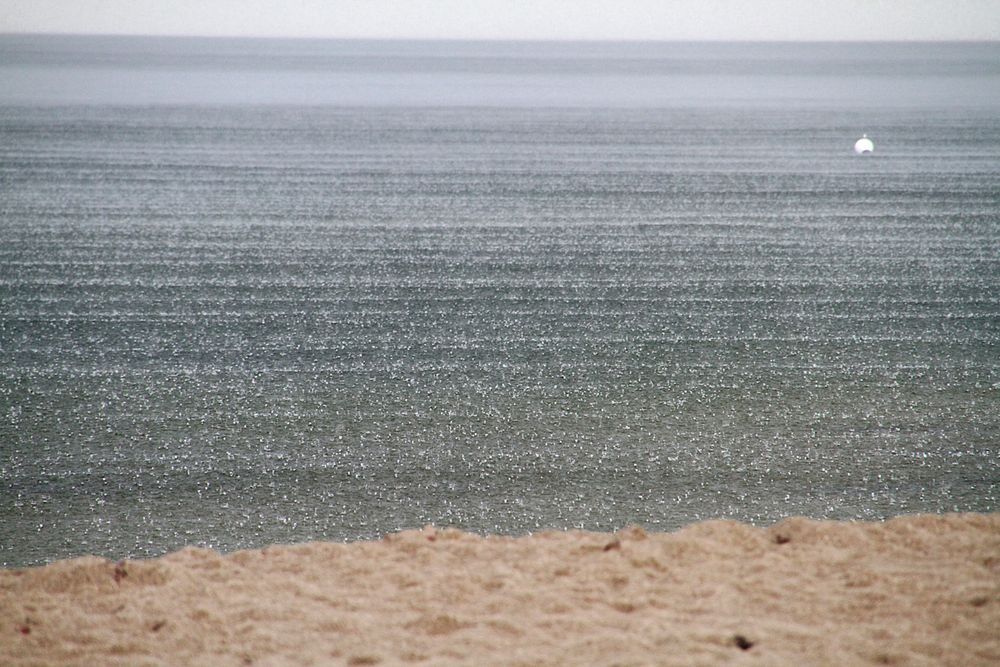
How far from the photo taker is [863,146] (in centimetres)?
604

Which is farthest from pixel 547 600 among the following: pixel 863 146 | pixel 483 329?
pixel 863 146

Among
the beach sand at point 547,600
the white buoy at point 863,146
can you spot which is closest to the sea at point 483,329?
the white buoy at point 863,146

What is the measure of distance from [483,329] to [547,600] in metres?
1.62

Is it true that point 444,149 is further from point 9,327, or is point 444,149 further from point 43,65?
point 43,65

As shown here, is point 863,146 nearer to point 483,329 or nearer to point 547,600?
point 483,329

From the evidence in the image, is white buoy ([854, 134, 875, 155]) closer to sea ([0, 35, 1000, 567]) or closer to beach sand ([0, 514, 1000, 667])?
sea ([0, 35, 1000, 567])

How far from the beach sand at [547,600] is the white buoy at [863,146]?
444 centimetres

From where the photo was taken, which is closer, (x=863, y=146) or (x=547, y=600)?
(x=547, y=600)

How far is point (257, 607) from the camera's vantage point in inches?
64.1

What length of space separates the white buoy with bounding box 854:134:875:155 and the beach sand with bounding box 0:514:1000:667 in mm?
4444

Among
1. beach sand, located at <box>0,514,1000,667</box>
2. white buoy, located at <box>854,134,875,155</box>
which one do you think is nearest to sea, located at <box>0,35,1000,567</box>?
white buoy, located at <box>854,134,875,155</box>

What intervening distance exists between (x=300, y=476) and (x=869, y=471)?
136 cm

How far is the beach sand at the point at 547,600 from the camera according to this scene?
57.6 inches

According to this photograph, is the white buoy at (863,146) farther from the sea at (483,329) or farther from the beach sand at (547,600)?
the beach sand at (547,600)
